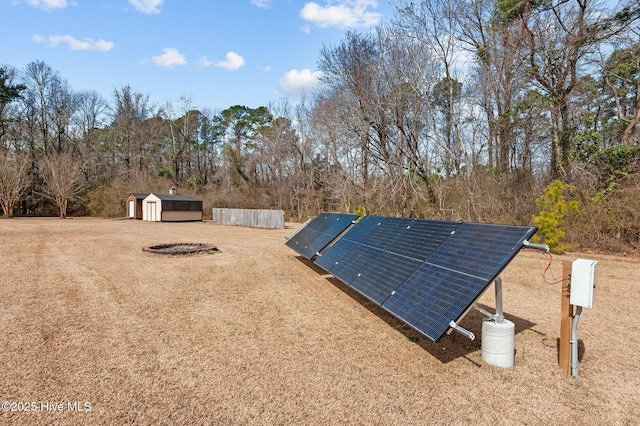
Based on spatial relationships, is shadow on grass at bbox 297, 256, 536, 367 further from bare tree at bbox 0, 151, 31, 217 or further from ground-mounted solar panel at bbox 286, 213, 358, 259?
bare tree at bbox 0, 151, 31, 217

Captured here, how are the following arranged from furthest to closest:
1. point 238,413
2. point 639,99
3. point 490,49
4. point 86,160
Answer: point 86,160 → point 490,49 → point 639,99 → point 238,413

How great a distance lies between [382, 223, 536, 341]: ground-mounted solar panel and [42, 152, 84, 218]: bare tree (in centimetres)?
4006

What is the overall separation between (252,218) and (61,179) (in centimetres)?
2272

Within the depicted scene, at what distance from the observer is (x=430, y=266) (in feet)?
14.6

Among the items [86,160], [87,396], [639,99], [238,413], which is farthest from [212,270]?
[86,160]

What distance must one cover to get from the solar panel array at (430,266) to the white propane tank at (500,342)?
71 cm

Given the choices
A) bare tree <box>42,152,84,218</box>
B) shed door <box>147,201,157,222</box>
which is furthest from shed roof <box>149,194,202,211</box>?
bare tree <box>42,152,84,218</box>

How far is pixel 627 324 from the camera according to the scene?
211 inches

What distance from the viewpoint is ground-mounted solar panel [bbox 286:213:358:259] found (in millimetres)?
8500

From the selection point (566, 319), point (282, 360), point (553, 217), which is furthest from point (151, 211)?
point (566, 319)

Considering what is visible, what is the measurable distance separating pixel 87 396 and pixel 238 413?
1.53 m

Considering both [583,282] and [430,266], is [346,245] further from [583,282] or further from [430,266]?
[583,282]

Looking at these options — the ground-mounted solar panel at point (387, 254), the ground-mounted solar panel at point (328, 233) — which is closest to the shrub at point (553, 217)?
the ground-mounted solar panel at point (328, 233)

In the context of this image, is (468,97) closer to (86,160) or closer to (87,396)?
(87,396)
